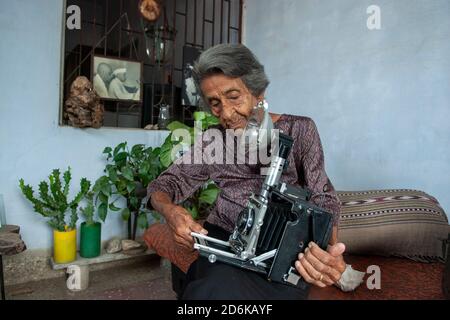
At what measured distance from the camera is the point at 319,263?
0.91 metres

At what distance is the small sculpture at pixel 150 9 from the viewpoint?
3.17 metres

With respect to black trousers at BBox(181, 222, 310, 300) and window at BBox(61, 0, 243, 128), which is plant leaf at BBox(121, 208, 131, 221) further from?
black trousers at BBox(181, 222, 310, 300)

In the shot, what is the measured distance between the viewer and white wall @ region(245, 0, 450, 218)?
2080 mm

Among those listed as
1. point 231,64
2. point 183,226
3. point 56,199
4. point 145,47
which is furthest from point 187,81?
point 183,226

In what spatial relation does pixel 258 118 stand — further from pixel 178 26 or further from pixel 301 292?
pixel 178 26

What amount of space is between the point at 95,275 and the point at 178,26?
8.05 ft

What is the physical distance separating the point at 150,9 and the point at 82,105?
1.16m

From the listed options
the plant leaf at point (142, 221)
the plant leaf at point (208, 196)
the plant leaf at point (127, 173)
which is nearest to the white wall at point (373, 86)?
the plant leaf at point (208, 196)

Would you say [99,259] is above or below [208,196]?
below

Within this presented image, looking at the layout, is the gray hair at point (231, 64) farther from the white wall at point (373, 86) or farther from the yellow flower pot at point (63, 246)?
the yellow flower pot at point (63, 246)

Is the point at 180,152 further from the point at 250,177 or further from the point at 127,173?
the point at 250,177

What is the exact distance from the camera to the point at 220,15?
361 centimetres

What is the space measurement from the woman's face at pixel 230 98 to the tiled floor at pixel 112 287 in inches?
69.6
